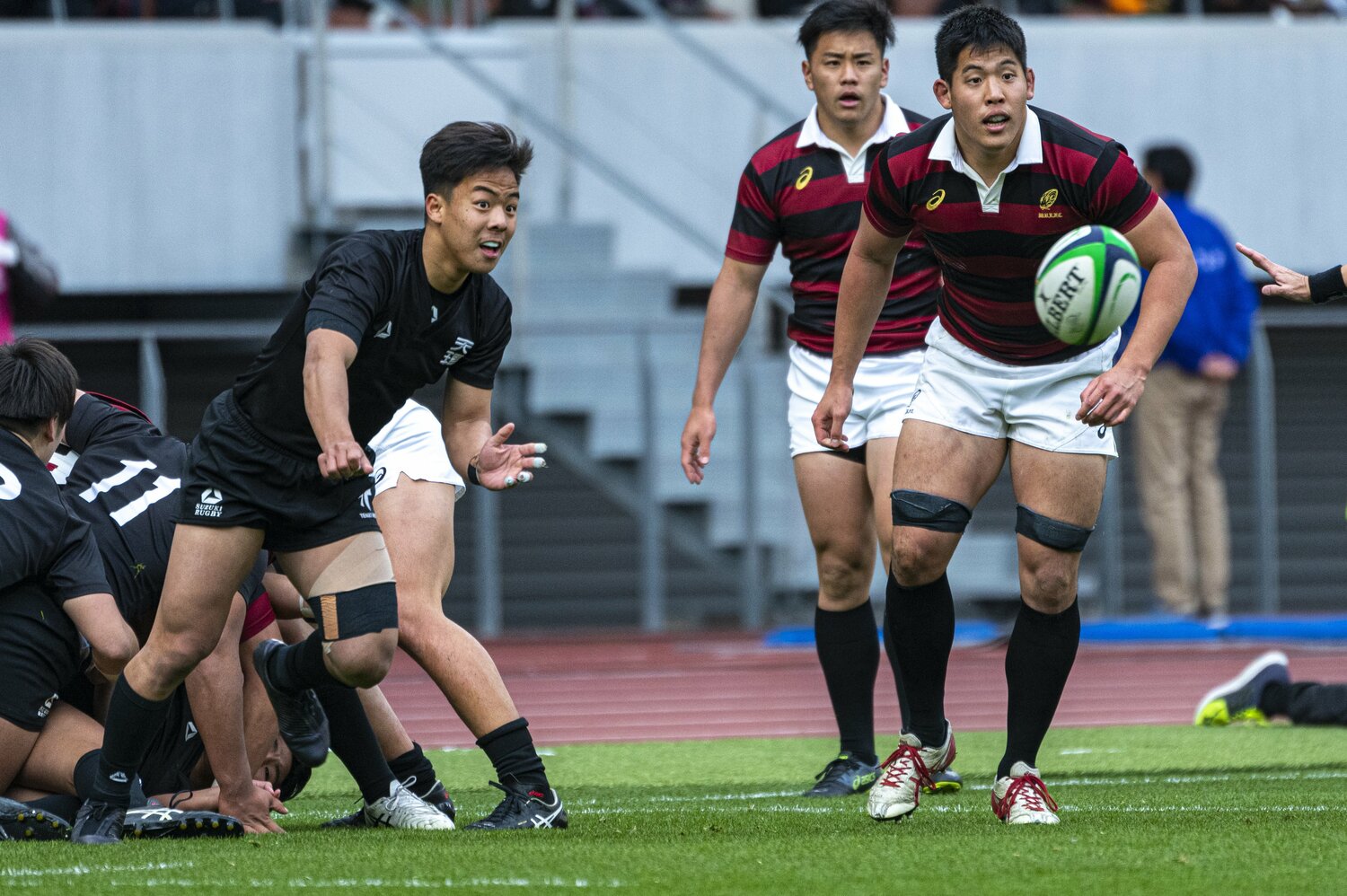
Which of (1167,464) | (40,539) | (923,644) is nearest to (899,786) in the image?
(923,644)

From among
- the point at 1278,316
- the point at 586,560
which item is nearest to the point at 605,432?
the point at 586,560

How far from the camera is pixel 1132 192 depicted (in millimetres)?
5086

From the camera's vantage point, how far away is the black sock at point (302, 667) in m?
5.10

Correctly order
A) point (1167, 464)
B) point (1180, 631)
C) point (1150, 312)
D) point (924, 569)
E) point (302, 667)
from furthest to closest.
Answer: point (1167, 464)
point (1180, 631)
point (924, 569)
point (302, 667)
point (1150, 312)

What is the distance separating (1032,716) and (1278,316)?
29.2 ft

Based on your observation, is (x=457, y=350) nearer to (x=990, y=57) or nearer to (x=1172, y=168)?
(x=990, y=57)

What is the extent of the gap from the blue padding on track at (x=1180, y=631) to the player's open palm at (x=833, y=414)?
20.4 ft

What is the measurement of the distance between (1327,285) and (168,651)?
3.28m

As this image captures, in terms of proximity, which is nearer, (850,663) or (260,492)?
(260,492)

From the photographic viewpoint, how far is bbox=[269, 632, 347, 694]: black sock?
5.10m

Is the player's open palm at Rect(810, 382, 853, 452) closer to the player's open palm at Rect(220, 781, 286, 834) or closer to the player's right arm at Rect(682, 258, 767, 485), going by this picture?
the player's right arm at Rect(682, 258, 767, 485)

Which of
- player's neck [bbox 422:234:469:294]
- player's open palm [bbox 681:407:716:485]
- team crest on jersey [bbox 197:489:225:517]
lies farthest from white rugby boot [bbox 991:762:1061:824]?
team crest on jersey [bbox 197:489:225:517]

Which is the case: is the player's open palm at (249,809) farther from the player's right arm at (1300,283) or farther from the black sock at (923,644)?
the player's right arm at (1300,283)

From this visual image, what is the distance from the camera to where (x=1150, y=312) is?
506cm
